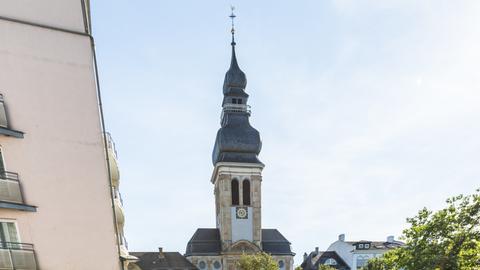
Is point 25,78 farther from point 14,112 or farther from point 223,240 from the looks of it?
point 223,240

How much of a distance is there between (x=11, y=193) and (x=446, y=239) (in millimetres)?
14687

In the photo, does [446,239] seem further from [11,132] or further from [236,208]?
[236,208]

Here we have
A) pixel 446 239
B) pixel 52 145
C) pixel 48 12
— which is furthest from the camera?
pixel 446 239

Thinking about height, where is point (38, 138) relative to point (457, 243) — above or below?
above

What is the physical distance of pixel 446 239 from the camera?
1492 cm

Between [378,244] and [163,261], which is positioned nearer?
[163,261]

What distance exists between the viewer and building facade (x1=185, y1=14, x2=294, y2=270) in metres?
46.0

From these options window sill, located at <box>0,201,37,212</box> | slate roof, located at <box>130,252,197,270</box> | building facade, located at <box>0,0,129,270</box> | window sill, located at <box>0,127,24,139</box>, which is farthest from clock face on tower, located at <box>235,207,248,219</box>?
window sill, located at <box>0,127,24,139</box>

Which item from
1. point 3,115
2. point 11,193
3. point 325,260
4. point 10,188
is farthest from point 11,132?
point 325,260

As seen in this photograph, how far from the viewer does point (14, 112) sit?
8.72 m

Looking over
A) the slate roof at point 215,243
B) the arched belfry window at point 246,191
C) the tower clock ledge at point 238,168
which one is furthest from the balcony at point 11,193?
the arched belfry window at point 246,191

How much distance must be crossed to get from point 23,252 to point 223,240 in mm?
39434

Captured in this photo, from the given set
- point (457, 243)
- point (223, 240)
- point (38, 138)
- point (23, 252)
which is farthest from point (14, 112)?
point (223, 240)

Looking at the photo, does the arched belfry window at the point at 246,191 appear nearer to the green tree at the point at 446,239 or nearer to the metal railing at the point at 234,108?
the metal railing at the point at 234,108
